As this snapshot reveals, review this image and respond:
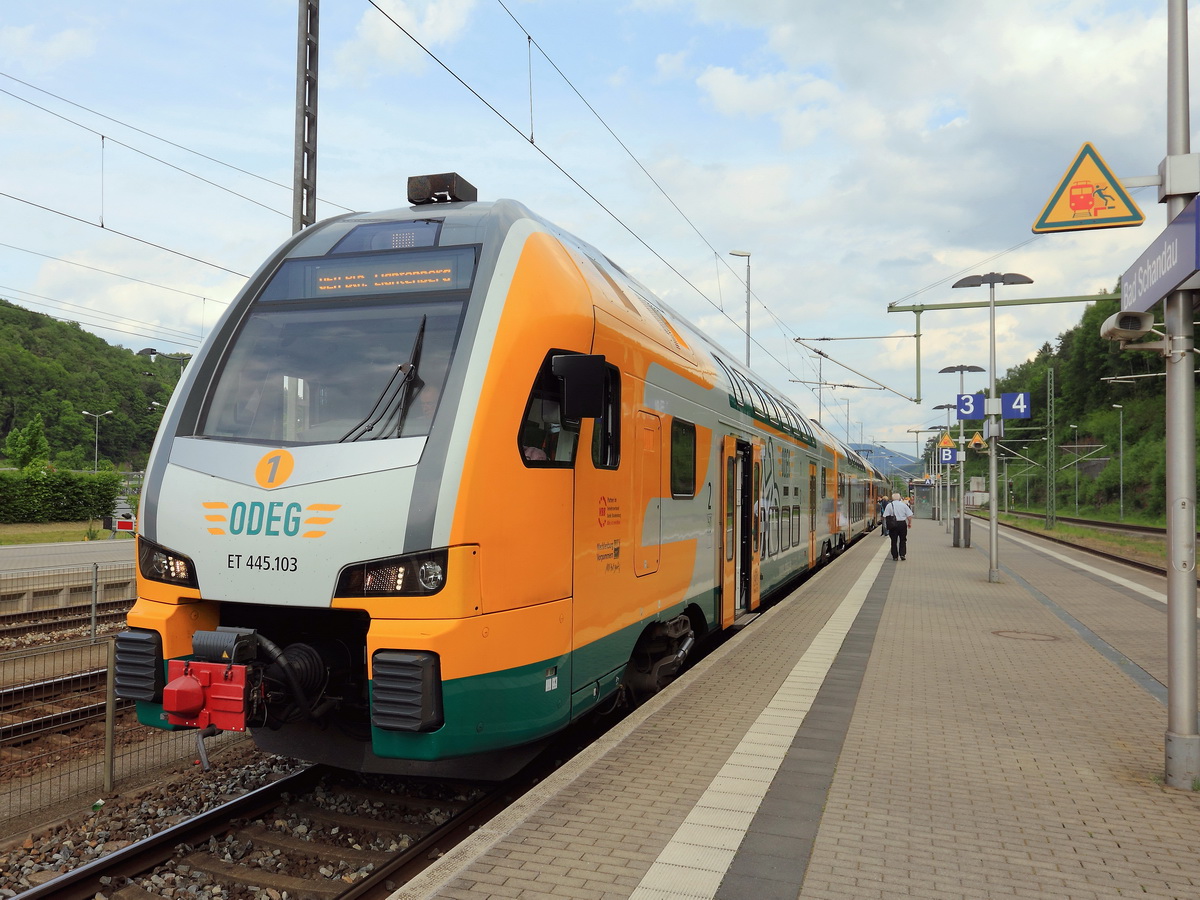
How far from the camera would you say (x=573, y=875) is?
12.6 feet

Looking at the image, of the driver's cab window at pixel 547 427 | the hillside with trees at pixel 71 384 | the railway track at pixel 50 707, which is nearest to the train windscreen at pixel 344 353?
the driver's cab window at pixel 547 427

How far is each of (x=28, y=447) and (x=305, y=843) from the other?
143 ft

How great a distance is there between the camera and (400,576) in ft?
14.3

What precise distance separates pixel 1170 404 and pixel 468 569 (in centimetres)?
426

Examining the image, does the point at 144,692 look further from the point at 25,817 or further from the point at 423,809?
the point at 25,817

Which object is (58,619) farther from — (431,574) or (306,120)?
(431,574)

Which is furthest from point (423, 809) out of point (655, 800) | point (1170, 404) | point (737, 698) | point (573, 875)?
point (1170, 404)

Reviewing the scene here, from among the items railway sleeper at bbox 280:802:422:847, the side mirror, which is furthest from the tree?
the side mirror

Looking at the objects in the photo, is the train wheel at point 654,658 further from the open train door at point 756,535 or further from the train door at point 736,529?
the open train door at point 756,535

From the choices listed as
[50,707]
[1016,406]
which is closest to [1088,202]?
[50,707]

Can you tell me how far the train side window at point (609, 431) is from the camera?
5590mm

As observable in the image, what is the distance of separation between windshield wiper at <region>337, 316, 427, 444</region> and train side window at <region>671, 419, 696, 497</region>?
2874mm

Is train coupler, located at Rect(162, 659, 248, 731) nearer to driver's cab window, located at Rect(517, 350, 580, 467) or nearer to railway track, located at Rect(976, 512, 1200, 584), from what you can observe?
driver's cab window, located at Rect(517, 350, 580, 467)

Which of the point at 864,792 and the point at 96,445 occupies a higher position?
the point at 96,445
